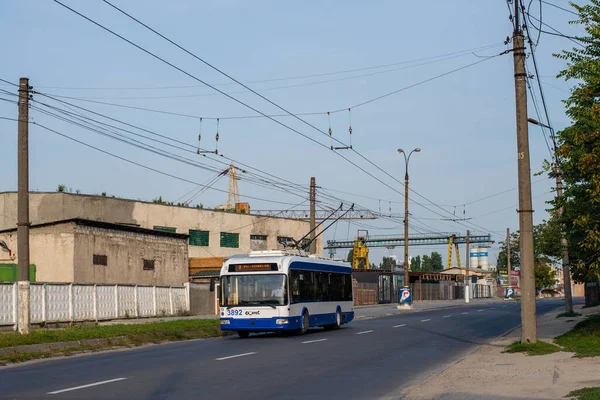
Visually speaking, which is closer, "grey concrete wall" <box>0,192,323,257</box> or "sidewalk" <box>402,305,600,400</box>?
"sidewalk" <box>402,305,600,400</box>

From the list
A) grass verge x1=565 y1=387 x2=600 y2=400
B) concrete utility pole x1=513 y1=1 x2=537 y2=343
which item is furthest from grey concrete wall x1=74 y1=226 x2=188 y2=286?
grass verge x1=565 y1=387 x2=600 y2=400

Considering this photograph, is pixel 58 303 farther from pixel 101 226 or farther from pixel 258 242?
Result: pixel 258 242

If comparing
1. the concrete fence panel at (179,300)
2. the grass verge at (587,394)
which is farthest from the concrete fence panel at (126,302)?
the grass verge at (587,394)

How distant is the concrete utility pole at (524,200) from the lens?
18.2 m

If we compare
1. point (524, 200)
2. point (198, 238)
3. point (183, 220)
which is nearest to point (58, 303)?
point (524, 200)

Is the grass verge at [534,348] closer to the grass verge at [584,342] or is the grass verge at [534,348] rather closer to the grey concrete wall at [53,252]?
the grass verge at [584,342]

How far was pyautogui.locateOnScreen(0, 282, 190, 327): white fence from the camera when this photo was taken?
27508mm

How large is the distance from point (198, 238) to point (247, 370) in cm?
5432

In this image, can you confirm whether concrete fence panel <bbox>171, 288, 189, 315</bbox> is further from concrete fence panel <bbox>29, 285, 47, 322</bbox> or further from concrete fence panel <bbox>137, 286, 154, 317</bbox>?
concrete fence panel <bbox>29, 285, 47, 322</bbox>

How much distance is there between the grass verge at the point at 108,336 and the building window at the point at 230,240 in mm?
41135

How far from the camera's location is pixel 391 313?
47.8m

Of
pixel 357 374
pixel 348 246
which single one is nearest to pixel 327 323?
pixel 357 374

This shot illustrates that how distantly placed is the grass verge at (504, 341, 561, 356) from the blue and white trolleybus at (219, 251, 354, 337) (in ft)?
30.7

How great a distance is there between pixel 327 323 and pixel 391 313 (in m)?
18.0
